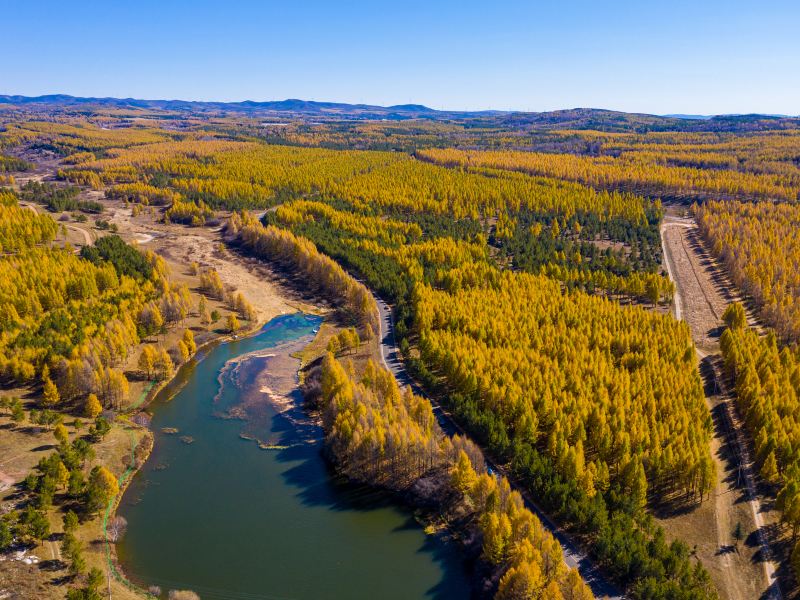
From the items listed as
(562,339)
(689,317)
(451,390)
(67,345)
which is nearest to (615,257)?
(689,317)

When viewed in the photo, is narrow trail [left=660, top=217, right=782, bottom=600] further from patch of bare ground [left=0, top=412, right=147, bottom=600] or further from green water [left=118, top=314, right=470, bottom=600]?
patch of bare ground [left=0, top=412, right=147, bottom=600]

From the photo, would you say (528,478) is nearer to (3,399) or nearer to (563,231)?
(3,399)

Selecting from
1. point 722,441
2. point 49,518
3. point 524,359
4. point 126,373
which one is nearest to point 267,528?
point 49,518

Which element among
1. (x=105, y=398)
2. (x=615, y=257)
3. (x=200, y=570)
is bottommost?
(x=200, y=570)

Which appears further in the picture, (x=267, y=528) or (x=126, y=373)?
(x=126, y=373)

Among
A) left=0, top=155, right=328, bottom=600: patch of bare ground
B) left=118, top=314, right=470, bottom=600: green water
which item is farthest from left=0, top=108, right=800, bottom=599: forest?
left=0, top=155, right=328, bottom=600: patch of bare ground

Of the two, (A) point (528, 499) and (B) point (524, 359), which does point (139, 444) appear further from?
(B) point (524, 359)

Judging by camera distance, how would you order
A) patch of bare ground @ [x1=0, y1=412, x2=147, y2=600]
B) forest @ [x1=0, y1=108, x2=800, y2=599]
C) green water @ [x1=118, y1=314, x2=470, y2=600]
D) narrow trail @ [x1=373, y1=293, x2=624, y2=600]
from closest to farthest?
1. patch of bare ground @ [x1=0, y1=412, x2=147, y2=600]
2. narrow trail @ [x1=373, y1=293, x2=624, y2=600]
3. green water @ [x1=118, y1=314, x2=470, y2=600]
4. forest @ [x1=0, y1=108, x2=800, y2=599]
